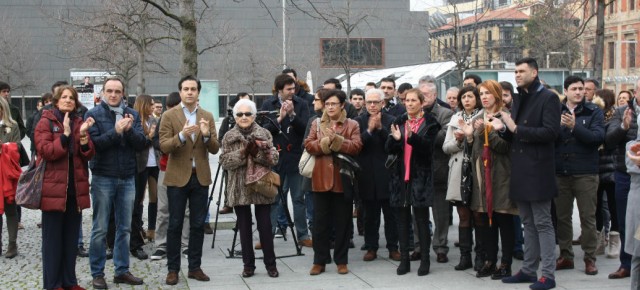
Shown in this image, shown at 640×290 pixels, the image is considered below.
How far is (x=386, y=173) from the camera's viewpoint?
32.0 ft

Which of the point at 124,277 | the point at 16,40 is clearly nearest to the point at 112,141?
the point at 124,277

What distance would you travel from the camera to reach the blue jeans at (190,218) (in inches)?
348

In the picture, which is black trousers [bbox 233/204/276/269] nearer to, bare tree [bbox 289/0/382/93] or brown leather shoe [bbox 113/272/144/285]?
brown leather shoe [bbox 113/272/144/285]

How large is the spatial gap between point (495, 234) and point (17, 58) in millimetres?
61517

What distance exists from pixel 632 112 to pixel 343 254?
350 cm

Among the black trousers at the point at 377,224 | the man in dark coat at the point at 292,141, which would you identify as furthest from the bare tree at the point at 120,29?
the black trousers at the point at 377,224

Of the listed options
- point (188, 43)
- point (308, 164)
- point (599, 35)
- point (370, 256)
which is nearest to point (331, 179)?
point (308, 164)

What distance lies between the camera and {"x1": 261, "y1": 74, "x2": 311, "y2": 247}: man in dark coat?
36.2 ft

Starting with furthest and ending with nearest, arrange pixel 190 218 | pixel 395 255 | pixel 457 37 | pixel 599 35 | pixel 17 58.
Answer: pixel 17 58
pixel 457 37
pixel 599 35
pixel 395 255
pixel 190 218

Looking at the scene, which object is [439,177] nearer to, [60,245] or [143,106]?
[143,106]

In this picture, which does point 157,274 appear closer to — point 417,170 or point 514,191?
point 417,170

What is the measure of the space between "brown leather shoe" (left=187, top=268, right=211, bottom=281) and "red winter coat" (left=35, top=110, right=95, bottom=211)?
149 cm

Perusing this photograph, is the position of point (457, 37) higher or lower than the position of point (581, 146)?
higher

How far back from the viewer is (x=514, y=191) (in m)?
8.21
